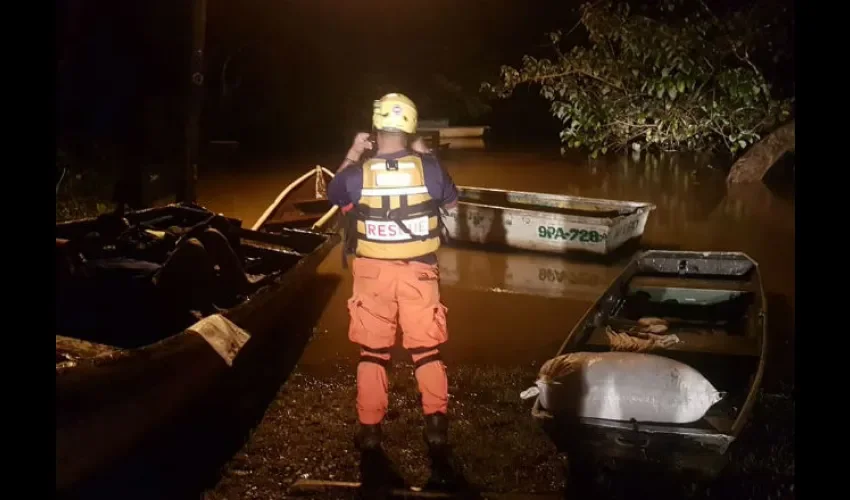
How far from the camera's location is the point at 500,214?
10398 millimetres

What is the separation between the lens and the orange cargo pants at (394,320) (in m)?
4.52

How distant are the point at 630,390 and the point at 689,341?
5.22 feet

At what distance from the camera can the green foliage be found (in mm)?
12508

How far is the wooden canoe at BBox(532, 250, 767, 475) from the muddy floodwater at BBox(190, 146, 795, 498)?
0.42m

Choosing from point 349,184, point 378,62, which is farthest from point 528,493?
point 378,62

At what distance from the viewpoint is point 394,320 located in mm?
4684

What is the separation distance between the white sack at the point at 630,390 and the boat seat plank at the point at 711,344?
1.17 m

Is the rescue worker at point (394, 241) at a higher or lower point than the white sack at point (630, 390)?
higher

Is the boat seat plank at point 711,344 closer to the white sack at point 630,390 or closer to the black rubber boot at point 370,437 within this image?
the white sack at point 630,390

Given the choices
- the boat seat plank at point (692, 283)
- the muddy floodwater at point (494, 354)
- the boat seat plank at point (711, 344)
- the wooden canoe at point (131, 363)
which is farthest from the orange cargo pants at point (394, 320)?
the boat seat plank at point (692, 283)

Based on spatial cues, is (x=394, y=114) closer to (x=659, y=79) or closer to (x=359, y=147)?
(x=359, y=147)

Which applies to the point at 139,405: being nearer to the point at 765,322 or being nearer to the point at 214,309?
the point at 214,309

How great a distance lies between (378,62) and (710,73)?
82.5 feet

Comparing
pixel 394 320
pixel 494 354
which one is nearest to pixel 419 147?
pixel 394 320
